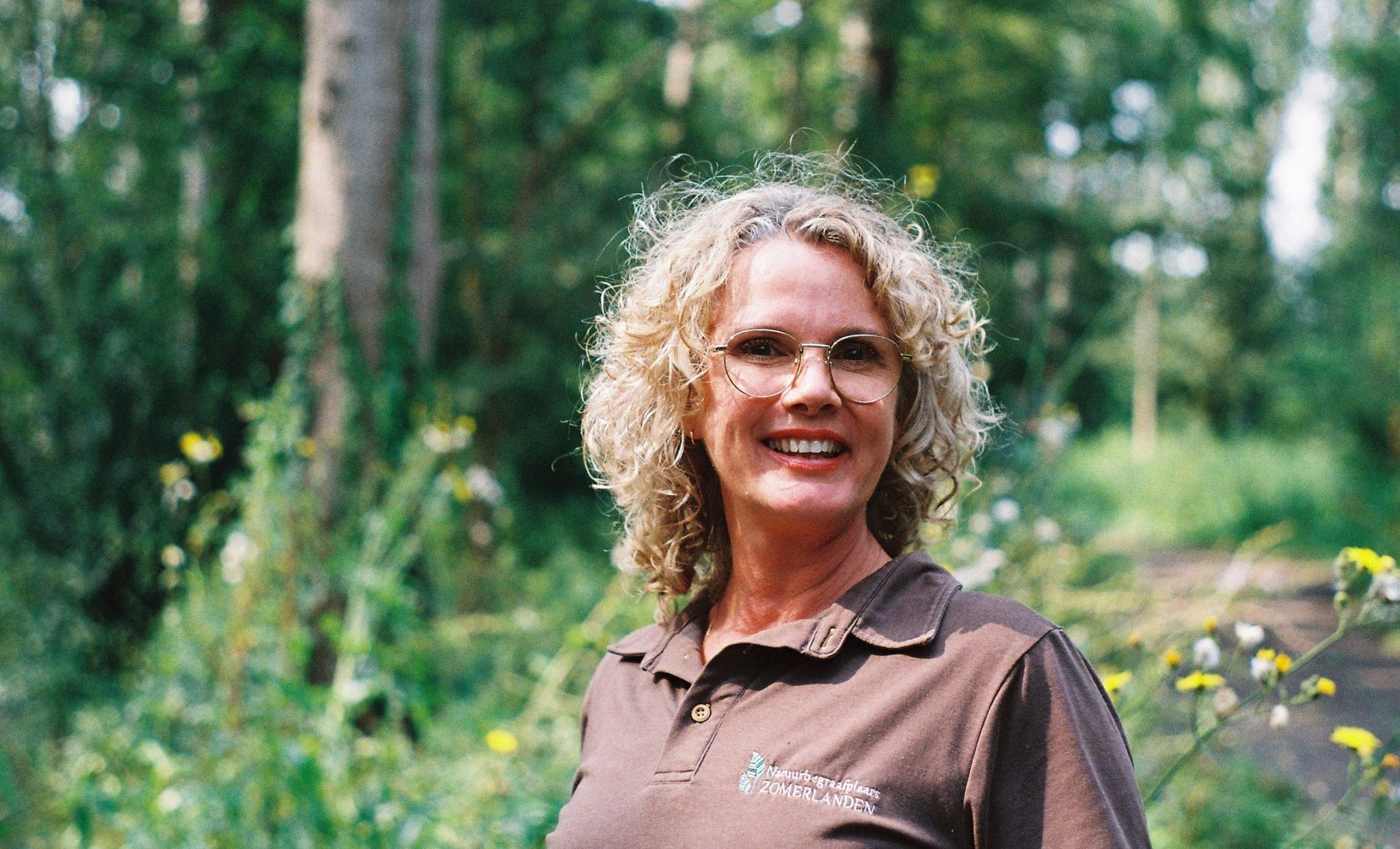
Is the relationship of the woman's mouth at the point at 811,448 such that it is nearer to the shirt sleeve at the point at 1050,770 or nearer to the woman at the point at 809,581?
the woman at the point at 809,581

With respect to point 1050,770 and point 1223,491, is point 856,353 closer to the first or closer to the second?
point 1050,770

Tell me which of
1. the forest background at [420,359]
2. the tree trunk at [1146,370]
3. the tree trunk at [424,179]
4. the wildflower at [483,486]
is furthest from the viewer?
the tree trunk at [1146,370]

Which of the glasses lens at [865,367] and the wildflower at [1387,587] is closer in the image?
the glasses lens at [865,367]

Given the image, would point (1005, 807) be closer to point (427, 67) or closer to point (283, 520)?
point (283, 520)

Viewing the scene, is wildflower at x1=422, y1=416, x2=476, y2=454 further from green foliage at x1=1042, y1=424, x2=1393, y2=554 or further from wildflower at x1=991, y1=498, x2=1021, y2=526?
green foliage at x1=1042, y1=424, x2=1393, y2=554

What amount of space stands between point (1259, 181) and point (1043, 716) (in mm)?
17562

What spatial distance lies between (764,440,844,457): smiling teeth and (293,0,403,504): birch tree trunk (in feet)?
11.3

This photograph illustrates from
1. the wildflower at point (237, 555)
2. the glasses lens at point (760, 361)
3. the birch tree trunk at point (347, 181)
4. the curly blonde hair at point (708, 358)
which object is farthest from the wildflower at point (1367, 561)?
the birch tree trunk at point (347, 181)

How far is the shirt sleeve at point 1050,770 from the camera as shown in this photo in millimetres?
1218

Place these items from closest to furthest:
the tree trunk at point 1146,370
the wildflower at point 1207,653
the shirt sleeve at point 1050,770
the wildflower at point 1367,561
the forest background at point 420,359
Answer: the shirt sleeve at point 1050,770
the wildflower at point 1367,561
the wildflower at point 1207,653
the forest background at point 420,359
the tree trunk at point 1146,370

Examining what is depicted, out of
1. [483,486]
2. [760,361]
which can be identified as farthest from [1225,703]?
[483,486]

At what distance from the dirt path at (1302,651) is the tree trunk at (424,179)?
337 cm

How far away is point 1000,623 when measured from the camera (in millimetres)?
1366

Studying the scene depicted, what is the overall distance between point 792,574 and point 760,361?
326 mm
